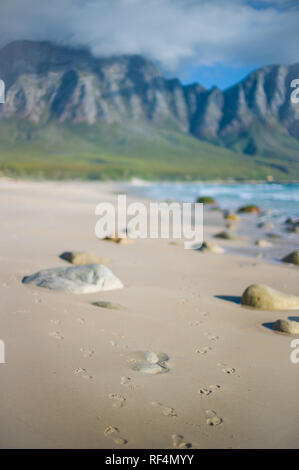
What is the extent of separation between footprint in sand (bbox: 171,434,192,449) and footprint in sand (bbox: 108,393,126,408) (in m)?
0.57

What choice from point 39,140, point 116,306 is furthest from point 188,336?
point 39,140

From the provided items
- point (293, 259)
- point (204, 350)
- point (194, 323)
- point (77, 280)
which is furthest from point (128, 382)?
point (293, 259)

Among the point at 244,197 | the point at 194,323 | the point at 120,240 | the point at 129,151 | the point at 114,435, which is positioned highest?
the point at 129,151

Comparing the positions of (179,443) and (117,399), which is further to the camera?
(117,399)

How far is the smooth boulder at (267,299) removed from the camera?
649cm

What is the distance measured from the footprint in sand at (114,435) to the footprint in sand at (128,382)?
24.3 inches

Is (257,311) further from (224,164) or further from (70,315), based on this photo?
(224,164)

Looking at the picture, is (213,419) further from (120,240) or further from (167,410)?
(120,240)

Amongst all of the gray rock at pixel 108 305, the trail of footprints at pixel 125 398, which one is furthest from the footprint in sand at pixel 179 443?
the gray rock at pixel 108 305

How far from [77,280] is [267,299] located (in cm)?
329

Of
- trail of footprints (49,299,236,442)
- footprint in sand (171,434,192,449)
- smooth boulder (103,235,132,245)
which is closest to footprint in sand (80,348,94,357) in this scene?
trail of footprints (49,299,236,442)

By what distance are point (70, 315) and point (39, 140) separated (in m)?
165

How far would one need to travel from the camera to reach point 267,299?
6.54 meters
